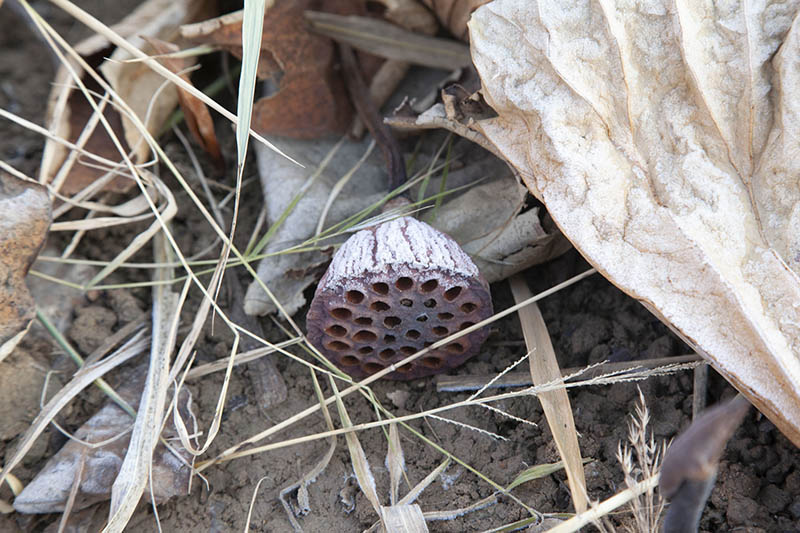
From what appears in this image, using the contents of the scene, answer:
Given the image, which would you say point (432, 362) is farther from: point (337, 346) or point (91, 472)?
point (91, 472)

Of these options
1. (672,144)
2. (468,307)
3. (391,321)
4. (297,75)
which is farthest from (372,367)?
(297,75)

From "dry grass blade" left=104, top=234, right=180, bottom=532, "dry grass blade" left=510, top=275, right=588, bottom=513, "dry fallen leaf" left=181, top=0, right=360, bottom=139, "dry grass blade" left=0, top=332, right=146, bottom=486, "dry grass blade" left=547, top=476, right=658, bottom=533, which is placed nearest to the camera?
"dry grass blade" left=547, top=476, right=658, bottom=533

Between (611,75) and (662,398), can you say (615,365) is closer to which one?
(662,398)

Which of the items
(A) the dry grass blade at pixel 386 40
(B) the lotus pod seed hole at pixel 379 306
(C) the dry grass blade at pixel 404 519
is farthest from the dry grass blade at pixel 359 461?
(A) the dry grass blade at pixel 386 40

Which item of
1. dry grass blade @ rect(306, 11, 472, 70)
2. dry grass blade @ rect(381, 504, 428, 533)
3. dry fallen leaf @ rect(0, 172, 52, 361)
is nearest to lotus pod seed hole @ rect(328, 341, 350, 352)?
dry grass blade @ rect(381, 504, 428, 533)

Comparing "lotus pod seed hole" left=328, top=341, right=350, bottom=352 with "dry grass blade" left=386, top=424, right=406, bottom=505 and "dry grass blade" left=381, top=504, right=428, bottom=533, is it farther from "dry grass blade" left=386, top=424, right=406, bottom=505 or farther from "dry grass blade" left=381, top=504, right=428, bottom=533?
"dry grass blade" left=381, top=504, right=428, bottom=533
